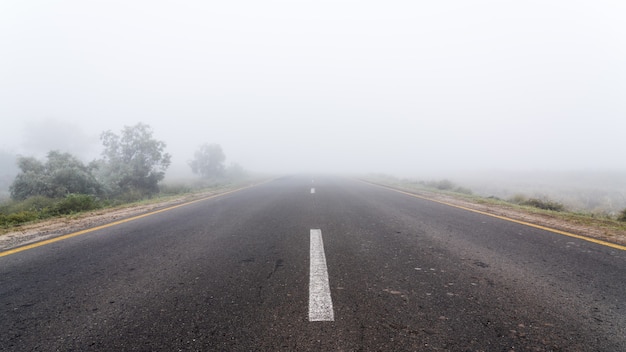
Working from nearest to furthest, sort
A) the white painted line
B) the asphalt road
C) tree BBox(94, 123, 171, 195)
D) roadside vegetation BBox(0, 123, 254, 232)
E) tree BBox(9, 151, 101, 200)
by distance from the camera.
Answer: the asphalt road < the white painted line < roadside vegetation BBox(0, 123, 254, 232) < tree BBox(9, 151, 101, 200) < tree BBox(94, 123, 171, 195)

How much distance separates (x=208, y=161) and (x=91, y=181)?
26.9 metres

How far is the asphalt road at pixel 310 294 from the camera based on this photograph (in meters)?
1.76

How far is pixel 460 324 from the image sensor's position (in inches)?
75.2

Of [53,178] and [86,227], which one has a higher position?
[53,178]

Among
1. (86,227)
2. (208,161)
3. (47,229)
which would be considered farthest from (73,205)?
(208,161)

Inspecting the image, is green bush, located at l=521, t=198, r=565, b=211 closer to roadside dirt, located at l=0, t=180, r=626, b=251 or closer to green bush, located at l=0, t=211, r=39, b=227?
roadside dirt, located at l=0, t=180, r=626, b=251

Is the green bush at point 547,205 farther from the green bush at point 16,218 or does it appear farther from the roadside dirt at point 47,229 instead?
the green bush at point 16,218

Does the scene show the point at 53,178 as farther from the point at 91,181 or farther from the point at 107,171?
the point at 107,171

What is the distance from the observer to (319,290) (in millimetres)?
2424

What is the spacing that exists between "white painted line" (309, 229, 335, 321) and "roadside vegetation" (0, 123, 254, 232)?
21.2 feet

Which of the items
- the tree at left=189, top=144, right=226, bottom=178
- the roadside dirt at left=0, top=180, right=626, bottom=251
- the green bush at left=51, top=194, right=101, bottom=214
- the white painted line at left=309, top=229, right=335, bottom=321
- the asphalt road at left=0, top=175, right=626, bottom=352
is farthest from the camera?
the tree at left=189, top=144, right=226, bottom=178

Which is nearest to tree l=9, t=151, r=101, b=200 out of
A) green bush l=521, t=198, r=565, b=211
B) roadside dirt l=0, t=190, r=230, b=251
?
roadside dirt l=0, t=190, r=230, b=251

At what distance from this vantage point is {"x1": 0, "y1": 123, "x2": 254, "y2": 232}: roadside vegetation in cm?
803


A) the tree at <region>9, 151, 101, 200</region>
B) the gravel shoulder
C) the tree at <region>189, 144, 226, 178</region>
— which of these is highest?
the tree at <region>189, 144, 226, 178</region>
